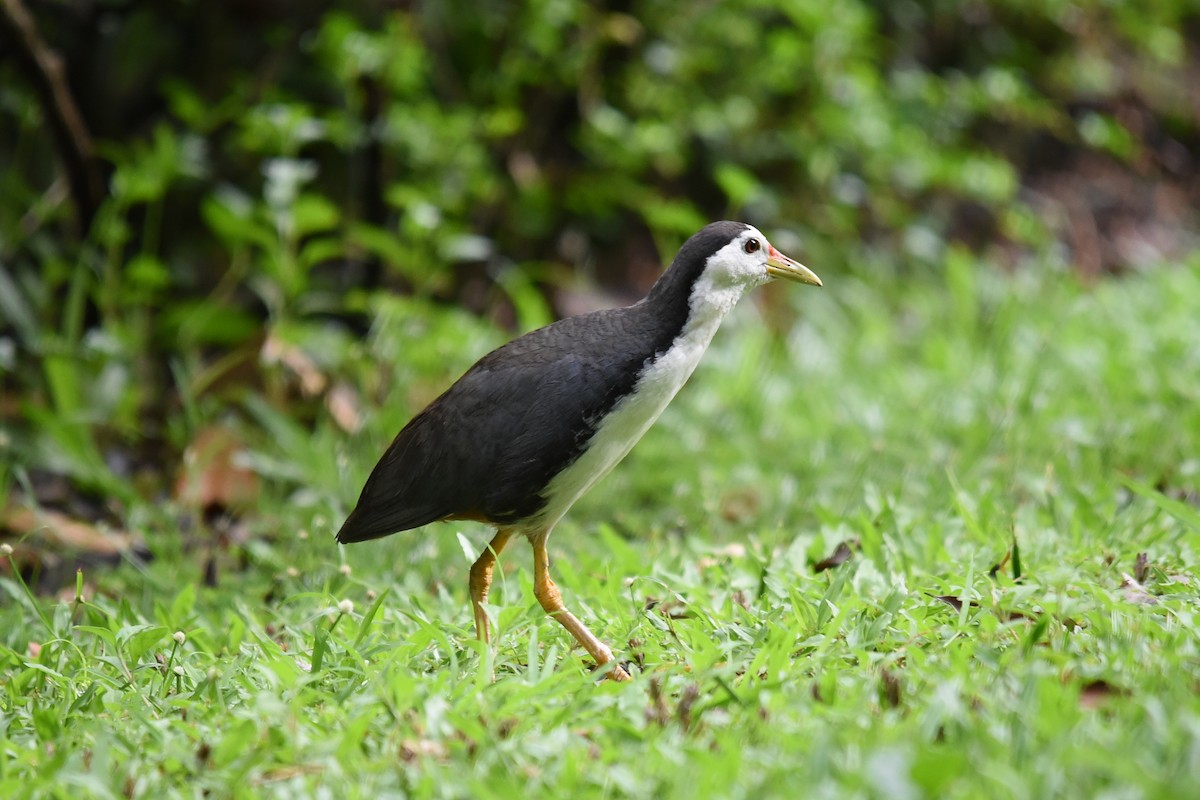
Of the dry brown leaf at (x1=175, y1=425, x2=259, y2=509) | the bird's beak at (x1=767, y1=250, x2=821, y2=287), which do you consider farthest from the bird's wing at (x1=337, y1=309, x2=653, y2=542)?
the dry brown leaf at (x1=175, y1=425, x2=259, y2=509)

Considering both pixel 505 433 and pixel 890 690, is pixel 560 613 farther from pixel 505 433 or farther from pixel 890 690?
pixel 890 690

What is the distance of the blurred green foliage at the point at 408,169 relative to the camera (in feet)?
18.2

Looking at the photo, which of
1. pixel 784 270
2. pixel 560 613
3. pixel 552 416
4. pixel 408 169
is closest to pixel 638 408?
pixel 552 416

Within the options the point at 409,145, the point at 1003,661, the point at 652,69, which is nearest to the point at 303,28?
the point at 409,145

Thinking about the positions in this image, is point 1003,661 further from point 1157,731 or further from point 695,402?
point 695,402

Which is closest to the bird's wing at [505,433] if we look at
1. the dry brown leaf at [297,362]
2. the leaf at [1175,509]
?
the leaf at [1175,509]

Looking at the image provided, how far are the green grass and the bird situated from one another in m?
0.23

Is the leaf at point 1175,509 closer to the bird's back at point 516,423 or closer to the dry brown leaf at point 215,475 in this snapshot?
the bird's back at point 516,423

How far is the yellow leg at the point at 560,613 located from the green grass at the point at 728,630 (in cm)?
6

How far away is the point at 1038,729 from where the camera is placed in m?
2.36

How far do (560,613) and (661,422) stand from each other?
2508mm

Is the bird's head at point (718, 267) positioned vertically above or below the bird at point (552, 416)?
above

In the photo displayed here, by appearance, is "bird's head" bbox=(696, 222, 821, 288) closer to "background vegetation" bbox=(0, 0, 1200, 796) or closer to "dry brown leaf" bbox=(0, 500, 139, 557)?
"background vegetation" bbox=(0, 0, 1200, 796)

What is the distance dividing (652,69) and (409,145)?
1.69 metres
